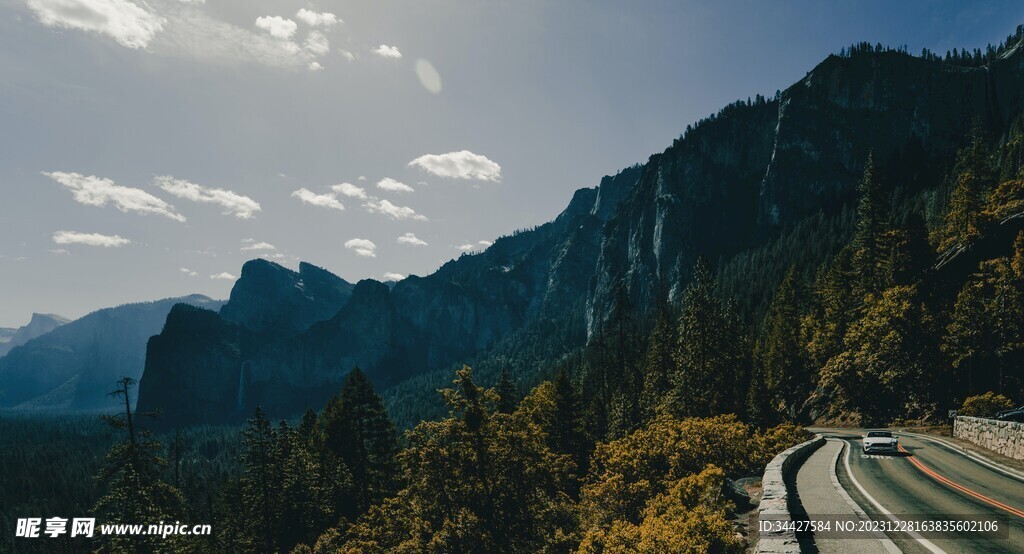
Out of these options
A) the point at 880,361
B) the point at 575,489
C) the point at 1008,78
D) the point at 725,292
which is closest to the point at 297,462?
the point at 575,489

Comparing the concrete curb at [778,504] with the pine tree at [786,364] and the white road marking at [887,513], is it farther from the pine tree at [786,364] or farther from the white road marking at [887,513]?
the pine tree at [786,364]

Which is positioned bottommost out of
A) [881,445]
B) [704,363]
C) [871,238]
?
[881,445]

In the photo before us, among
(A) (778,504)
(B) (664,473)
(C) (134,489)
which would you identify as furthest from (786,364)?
(C) (134,489)

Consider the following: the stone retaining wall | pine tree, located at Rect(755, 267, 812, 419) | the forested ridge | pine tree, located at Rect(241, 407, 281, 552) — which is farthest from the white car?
pine tree, located at Rect(241, 407, 281, 552)

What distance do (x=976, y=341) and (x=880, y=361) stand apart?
22.5ft

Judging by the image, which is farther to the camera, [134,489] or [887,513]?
[134,489]

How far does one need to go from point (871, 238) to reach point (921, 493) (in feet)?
176

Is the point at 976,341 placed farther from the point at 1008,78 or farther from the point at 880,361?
the point at 1008,78

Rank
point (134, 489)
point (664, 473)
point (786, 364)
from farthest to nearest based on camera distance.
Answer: point (786, 364), point (134, 489), point (664, 473)

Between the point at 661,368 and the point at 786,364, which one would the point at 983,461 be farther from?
the point at 786,364

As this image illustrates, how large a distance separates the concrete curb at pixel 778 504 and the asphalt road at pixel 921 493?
63 cm

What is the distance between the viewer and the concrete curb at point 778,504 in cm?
856

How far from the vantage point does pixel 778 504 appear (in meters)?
11.2

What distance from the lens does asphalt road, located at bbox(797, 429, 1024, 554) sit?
10.1m
